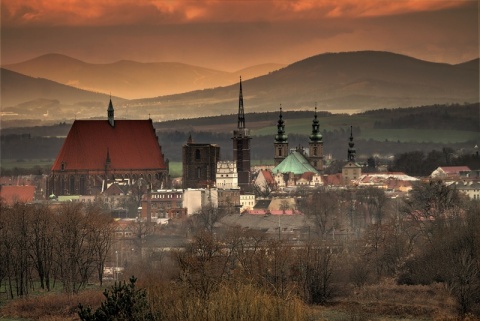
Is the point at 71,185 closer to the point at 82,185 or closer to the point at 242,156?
the point at 82,185

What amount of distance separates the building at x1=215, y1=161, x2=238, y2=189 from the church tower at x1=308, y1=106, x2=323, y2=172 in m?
30.4

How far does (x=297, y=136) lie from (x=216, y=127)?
10.4 m

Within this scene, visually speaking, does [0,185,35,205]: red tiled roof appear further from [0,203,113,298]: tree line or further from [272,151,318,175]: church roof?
[0,203,113,298]: tree line

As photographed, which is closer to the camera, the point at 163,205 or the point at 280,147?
the point at 163,205

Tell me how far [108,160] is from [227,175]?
10.1 metres

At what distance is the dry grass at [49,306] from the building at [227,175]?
78751mm

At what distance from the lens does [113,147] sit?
128 m

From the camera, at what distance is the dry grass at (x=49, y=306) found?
43594mm

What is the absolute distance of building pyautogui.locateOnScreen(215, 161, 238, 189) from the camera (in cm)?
12644

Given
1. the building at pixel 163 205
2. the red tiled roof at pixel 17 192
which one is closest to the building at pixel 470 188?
the building at pixel 163 205

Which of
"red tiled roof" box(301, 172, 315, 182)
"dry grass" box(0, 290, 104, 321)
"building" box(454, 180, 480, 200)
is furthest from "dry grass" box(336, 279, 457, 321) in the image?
"red tiled roof" box(301, 172, 315, 182)

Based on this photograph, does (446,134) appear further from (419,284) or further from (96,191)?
(419,284)

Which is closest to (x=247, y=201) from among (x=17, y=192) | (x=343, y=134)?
(x=17, y=192)

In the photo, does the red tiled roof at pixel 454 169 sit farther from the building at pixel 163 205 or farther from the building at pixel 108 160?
the building at pixel 163 205
